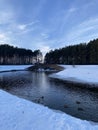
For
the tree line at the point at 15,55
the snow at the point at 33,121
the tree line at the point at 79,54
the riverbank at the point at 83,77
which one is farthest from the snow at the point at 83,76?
the tree line at the point at 15,55

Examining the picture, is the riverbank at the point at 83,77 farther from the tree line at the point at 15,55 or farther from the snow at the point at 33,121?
the tree line at the point at 15,55

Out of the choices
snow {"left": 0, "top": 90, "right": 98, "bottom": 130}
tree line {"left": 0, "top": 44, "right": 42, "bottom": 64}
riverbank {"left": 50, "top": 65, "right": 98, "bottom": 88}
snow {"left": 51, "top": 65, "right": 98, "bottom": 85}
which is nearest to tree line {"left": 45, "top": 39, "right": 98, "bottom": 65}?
tree line {"left": 0, "top": 44, "right": 42, "bottom": 64}

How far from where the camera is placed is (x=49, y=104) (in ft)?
49.2

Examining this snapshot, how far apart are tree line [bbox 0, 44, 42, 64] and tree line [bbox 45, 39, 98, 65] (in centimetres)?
2159

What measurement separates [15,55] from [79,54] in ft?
174

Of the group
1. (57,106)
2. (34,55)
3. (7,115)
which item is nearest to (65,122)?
(7,115)

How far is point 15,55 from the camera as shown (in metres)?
119

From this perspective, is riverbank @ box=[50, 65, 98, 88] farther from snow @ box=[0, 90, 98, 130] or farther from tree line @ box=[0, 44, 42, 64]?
tree line @ box=[0, 44, 42, 64]

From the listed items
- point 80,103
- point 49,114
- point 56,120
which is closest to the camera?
point 56,120

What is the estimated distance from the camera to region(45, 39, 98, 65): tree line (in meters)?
74.1

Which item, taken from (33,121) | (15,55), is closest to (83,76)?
(33,121)

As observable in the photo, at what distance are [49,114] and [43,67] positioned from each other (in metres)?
76.9

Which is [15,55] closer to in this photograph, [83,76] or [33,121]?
[83,76]

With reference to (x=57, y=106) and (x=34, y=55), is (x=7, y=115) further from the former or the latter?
(x=34, y=55)
